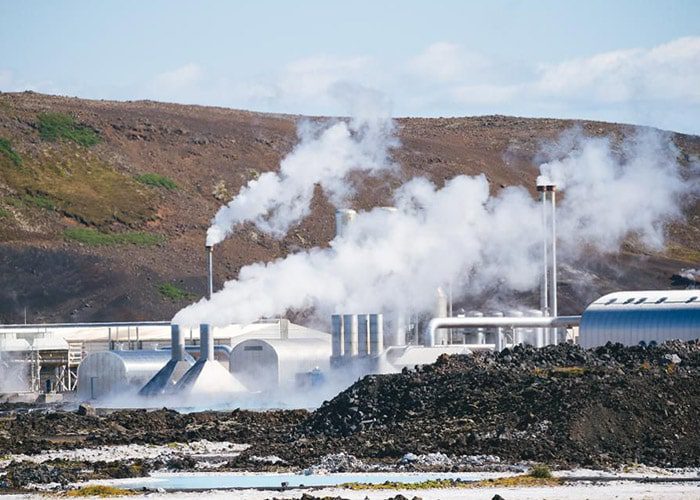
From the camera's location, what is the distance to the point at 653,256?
6850 inches

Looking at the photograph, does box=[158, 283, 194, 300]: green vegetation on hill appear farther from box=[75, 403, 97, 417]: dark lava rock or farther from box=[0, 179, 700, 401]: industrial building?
box=[75, 403, 97, 417]: dark lava rock

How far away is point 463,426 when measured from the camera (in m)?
55.3

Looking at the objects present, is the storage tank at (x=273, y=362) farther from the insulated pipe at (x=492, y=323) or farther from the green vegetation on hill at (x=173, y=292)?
the green vegetation on hill at (x=173, y=292)

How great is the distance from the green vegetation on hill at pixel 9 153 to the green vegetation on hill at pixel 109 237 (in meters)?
16.3

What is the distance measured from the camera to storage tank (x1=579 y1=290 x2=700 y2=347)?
71.6 m

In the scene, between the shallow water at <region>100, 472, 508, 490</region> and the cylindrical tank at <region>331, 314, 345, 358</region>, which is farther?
the cylindrical tank at <region>331, 314, 345, 358</region>

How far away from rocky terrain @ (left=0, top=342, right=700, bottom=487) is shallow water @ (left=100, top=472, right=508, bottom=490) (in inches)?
49.0

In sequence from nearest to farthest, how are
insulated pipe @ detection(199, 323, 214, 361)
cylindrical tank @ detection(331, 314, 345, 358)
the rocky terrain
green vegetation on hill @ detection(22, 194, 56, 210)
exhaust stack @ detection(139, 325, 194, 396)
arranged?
the rocky terrain < exhaust stack @ detection(139, 325, 194, 396) < insulated pipe @ detection(199, 323, 214, 361) < cylindrical tank @ detection(331, 314, 345, 358) < green vegetation on hill @ detection(22, 194, 56, 210)

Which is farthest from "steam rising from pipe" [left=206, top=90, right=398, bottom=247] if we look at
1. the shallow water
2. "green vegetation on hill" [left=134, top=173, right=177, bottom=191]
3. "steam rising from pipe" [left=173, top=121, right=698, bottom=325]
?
the shallow water

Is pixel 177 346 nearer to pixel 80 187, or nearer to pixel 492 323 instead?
pixel 492 323

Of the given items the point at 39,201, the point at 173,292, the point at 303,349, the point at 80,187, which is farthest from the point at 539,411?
the point at 80,187

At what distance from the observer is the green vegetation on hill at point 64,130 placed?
594 ft

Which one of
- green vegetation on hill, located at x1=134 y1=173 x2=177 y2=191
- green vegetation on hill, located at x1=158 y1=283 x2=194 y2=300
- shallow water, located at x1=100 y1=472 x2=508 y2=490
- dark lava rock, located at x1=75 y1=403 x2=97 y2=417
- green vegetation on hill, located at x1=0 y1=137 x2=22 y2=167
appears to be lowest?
dark lava rock, located at x1=75 y1=403 x2=97 y2=417

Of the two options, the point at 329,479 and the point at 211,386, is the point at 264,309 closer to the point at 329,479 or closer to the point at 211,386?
the point at 211,386
